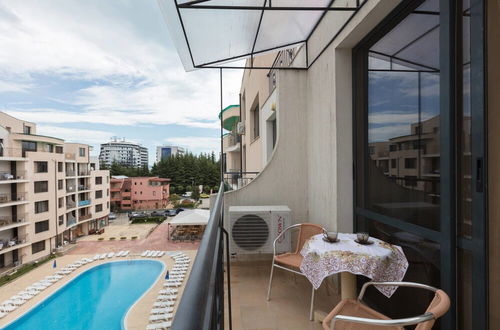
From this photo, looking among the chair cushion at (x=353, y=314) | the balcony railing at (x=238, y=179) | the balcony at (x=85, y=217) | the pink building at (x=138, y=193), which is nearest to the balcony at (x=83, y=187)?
the balcony at (x=85, y=217)

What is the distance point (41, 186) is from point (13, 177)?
1.63 meters

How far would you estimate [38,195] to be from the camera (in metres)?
15.5

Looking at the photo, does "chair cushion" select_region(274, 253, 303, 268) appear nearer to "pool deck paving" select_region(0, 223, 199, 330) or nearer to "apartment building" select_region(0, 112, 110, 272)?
"pool deck paving" select_region(0, 223, 199, 330)

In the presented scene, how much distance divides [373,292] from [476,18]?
82.8 inches

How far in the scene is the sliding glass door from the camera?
1.35m

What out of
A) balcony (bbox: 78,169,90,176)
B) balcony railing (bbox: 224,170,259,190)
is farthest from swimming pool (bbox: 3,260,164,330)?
balcony (bbox: 78,169,90,176)

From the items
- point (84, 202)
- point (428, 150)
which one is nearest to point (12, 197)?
point (84, 202)

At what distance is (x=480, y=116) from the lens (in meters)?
1.30

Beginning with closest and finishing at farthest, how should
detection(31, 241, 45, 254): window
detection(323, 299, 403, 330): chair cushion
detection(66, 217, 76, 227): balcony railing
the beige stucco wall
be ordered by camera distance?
detection(323, 299, 403, 330): chair cushion, the beige stucco wall, detection(31, 241, 45, 254): window, detection(66, 217, 76, 227): balcony railing

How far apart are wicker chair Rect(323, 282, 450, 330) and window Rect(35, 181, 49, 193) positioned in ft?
63.4

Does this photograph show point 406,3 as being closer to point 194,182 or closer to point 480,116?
point 480,116

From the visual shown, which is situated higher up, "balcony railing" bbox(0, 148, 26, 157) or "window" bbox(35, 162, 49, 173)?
"balcony railing" bbox(0, 148, 26, 157)

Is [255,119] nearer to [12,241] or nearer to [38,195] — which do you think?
[38,195]

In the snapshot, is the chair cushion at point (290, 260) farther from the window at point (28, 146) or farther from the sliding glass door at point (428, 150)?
the window at point (28, 146)
